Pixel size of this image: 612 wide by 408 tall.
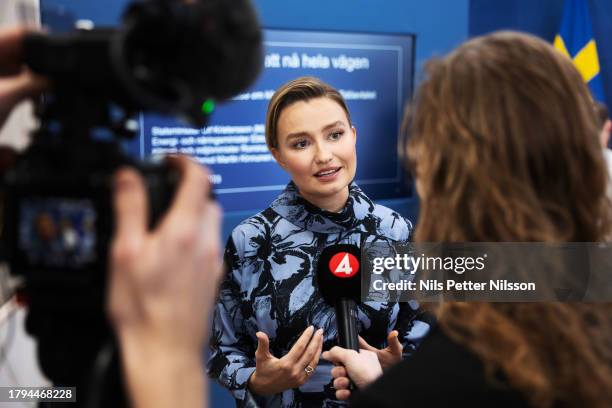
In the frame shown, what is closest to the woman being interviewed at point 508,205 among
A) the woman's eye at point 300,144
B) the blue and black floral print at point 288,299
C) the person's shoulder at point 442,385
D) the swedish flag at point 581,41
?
the person's shoulder at point 442,385

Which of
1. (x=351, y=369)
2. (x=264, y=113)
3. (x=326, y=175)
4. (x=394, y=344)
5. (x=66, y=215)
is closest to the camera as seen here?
(x=66, y=215)

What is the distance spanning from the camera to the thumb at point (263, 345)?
4.81 feet

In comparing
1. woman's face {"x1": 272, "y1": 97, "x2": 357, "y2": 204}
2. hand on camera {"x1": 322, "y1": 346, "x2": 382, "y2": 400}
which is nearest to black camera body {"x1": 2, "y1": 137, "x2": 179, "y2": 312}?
hand on camera {"x1": 322, "y1": 346, "x2": 382, "y2": 400}

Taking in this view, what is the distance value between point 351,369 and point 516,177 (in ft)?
1.87

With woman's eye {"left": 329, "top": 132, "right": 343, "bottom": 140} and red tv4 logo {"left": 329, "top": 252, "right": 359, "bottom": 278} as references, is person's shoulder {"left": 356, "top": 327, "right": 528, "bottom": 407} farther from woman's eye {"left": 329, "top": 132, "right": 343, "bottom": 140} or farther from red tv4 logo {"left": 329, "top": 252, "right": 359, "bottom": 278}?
woman's eye {"left": 329, "top": 132, "right": 343, "bottom": 140}

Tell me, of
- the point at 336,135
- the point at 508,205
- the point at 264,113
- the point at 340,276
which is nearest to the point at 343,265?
the point at 340,276

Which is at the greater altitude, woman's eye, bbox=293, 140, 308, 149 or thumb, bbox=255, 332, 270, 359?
woman's eye, bbox=293, 140, 308, 149

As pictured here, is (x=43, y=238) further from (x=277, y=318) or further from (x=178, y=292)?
(x=277, y=318)

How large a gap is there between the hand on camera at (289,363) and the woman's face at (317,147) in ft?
1.33

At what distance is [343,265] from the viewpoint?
1.47 m

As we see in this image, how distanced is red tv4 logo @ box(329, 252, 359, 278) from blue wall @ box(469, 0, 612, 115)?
2999 mm

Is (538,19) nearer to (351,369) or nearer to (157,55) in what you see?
(351,369)

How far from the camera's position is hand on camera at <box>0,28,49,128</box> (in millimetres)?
726

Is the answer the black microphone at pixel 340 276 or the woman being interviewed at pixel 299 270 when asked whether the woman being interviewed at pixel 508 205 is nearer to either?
the black microphone at pixel 340 276
